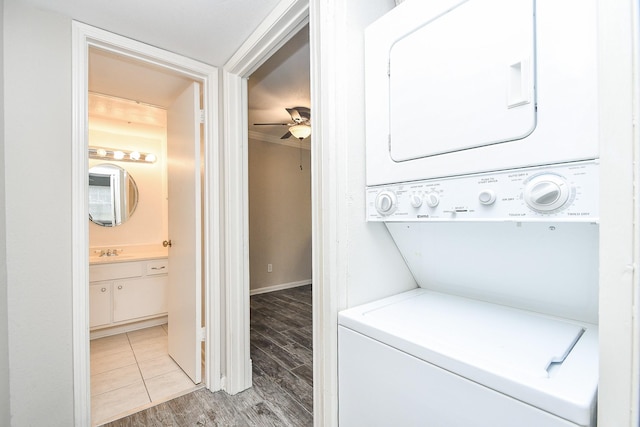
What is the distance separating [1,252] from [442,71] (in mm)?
1991

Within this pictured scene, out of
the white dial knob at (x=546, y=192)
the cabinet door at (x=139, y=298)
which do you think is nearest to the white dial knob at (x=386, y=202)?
the white dial knob at (x=546, y=192)

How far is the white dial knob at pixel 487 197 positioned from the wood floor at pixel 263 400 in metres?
1.70

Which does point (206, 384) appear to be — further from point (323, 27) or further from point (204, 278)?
point (323, 27)

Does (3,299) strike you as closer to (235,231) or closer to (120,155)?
(235,231)

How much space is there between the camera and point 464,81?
75 cm

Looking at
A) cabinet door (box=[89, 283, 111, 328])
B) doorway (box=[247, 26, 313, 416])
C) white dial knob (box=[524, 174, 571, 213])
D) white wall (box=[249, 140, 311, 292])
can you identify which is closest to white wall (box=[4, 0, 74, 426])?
doorway (box=[247, 26, 313, 416])

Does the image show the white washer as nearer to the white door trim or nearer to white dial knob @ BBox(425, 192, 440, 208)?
white dial knob @ BBox(425, 192, 440, 208)

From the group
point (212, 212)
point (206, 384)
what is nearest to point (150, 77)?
point (212, 212)

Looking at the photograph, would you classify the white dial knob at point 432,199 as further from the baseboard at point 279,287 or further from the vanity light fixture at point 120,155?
the baseboard at point 279,287

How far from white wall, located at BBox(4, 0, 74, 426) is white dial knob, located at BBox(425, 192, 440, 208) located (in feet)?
6.00

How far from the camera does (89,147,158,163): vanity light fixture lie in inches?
128

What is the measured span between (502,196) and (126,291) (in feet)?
11.8

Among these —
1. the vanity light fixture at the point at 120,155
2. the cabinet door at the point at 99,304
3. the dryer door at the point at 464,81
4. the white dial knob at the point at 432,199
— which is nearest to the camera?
the dryer door at the point at 464,81

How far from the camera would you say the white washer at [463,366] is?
21.0 inches
